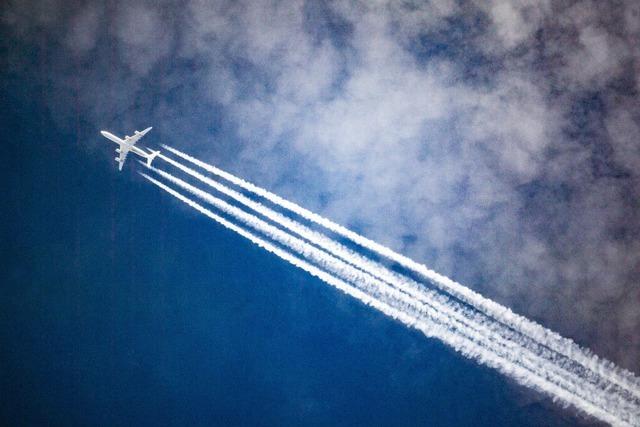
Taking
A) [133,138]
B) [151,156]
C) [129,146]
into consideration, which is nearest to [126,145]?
[129,146]

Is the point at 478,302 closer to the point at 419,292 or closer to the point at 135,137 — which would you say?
the point at 419,292

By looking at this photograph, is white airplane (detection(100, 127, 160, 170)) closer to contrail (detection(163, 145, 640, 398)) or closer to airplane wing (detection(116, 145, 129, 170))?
airplane wing (detection(116, 145, 129, 170))

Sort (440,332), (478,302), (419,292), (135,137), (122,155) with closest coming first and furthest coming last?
(440,332) → (419,292) → (478,302) → (135,137) → (122,155)

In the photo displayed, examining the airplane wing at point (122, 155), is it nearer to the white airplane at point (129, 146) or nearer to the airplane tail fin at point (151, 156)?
the white airplane at point (129, 146)

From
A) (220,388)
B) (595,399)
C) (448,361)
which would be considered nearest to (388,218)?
(448,361)

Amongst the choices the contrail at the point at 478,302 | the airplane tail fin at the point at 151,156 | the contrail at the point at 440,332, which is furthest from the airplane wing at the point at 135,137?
the contrail at the point at 440,332

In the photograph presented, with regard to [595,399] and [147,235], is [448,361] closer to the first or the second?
[595,399]
